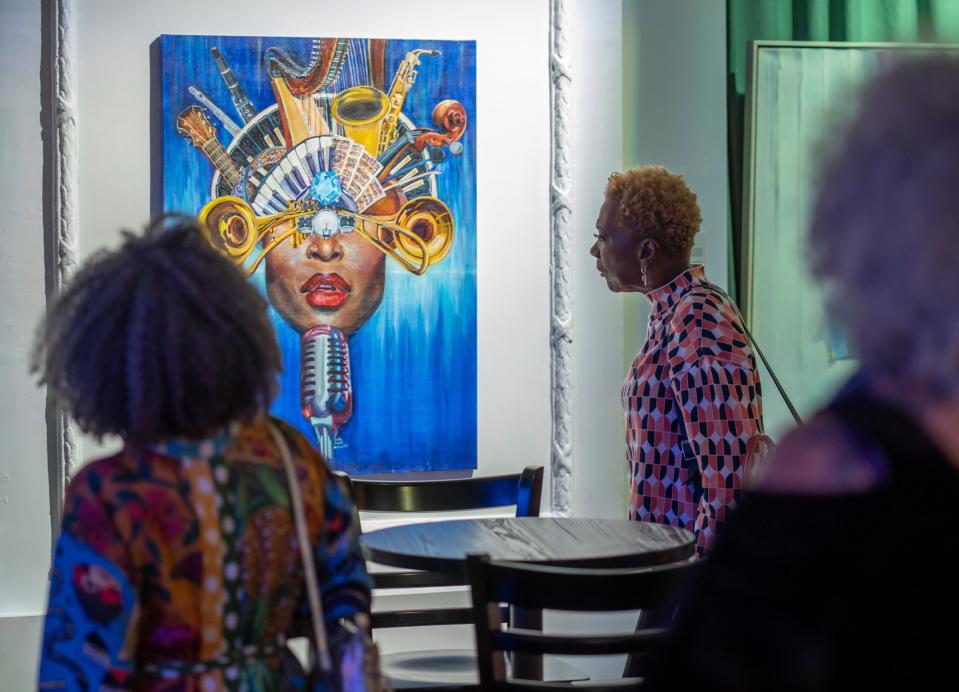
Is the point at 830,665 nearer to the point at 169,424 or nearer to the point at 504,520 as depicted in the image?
the point at 169,424

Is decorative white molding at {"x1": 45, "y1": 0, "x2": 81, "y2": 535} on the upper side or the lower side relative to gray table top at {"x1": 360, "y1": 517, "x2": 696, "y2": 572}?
upper

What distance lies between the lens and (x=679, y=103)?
13.8 ft

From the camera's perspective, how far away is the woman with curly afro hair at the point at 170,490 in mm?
1260

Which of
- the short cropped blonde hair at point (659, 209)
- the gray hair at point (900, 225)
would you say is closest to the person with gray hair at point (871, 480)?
the gray hair at point (900, 225)

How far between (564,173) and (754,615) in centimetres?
349

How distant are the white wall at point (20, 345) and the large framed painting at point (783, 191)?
2.43 metres

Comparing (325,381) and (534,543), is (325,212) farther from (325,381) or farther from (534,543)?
(534,543)

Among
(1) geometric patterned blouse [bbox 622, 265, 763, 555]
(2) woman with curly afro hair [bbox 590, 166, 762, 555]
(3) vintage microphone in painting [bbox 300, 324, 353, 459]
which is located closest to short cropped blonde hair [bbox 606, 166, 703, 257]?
(2) woman with curly afro hair [bbox 590, 166, 762, 555]

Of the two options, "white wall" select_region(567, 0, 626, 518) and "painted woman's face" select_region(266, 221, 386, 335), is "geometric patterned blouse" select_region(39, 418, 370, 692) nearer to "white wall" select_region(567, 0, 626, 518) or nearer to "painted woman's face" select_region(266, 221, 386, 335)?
"painted woman's face" select_region(266, 221, 386, 335)

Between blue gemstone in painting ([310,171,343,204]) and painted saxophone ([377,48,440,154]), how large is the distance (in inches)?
7.3

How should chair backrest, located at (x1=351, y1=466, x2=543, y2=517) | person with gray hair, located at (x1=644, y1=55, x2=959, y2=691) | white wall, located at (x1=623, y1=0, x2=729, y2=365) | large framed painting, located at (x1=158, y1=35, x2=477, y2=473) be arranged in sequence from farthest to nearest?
white wall, located at (x1=623, y1=0, x2=729, y2=365) → large framed painting, located at (x1=158, y1=35, x2=477, y2=473) → chair backrest, located at (x1=351, y1=466, x2=543, y2=517) → person with gray hair, located at (x1=644, y1=55, x2=959, y2=691)

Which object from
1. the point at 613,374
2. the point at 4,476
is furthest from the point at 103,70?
the point at 613,374

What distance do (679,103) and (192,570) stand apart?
3283mm

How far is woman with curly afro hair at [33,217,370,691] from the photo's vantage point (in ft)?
4.13
